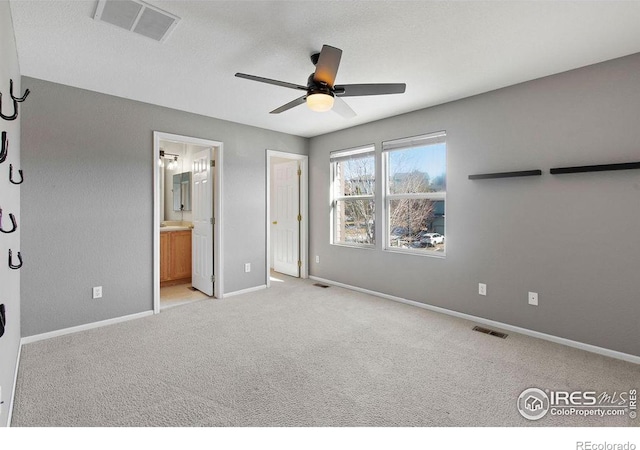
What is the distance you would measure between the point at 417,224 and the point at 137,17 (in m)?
3.40

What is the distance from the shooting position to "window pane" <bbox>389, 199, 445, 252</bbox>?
3824 mm

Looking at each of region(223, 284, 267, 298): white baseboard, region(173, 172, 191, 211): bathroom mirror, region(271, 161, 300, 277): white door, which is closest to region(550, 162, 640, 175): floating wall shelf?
region(271, 161, 300, 277): white door

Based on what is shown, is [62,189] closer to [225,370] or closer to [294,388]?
[225,370]

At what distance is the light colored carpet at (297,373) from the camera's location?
6.20 ft

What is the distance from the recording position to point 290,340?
2.97 meters

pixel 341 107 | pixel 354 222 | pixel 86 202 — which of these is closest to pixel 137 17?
pixel 341 107

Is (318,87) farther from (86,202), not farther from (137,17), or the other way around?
(86,202)

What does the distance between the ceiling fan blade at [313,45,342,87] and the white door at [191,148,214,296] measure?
8.55 feet

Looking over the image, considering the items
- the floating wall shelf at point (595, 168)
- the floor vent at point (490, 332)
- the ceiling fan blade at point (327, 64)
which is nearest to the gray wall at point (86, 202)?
the ceiling fan blade at point (327, 64)

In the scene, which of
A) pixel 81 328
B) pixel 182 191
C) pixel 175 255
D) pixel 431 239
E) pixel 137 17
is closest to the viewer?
pixel 137 17

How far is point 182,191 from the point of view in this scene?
565 cm

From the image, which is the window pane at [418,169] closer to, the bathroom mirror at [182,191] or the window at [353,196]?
the window at [353,196]

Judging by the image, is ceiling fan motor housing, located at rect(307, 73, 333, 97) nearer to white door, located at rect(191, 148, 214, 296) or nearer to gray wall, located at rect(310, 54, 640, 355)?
gray wall, located at rect(310, 54, 640, 355)
